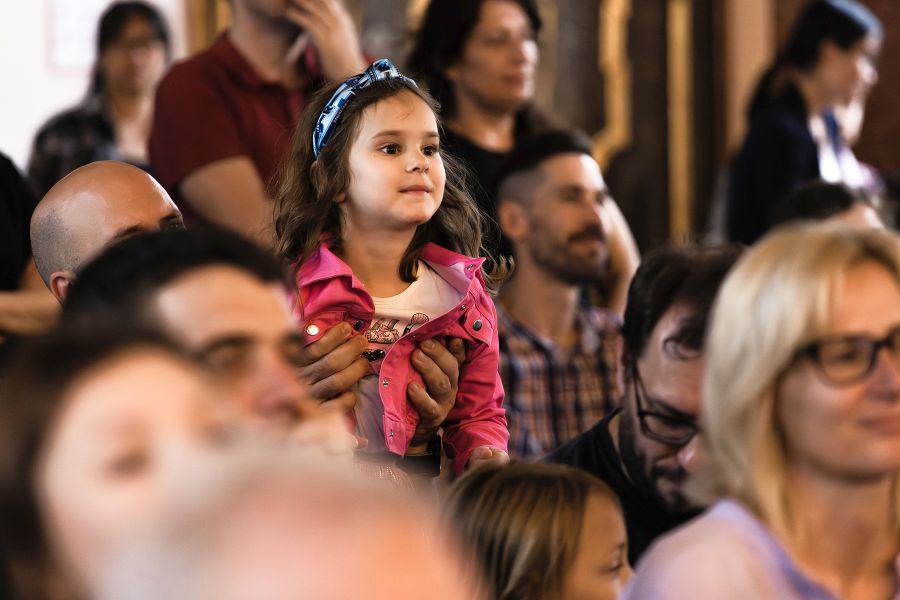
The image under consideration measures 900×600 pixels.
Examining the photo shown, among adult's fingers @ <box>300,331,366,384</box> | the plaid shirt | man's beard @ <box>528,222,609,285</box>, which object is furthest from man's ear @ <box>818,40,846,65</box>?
adult's fingers @ <box>300,331,366,384</box>

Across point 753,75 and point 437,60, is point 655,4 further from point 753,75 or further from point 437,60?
point 437,60

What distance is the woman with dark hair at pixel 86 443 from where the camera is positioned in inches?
29.0

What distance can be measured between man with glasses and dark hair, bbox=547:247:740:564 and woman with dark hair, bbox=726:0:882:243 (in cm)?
192

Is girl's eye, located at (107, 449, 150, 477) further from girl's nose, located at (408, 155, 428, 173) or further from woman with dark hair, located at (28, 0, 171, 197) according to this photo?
woman with dark hair, located at (28, 0, 171, 197)

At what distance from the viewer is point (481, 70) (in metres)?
3.31

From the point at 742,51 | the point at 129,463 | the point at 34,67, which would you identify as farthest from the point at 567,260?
the point at 742,51

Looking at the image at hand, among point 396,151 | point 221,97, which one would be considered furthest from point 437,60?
point 396,151

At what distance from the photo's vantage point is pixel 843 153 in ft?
14.6

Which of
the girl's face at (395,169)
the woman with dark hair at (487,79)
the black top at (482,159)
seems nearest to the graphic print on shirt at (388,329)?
the girl's face at (395,169)

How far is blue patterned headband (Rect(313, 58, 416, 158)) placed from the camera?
84.6 inches

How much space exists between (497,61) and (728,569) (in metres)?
2.07

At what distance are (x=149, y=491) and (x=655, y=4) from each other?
558 centimetres

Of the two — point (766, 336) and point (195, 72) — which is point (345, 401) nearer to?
point (766, 336)

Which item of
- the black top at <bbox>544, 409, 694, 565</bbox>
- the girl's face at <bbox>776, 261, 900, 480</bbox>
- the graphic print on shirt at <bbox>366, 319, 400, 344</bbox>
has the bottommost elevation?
the black top at <bbox>544, 409, 694, 565</bbox>
